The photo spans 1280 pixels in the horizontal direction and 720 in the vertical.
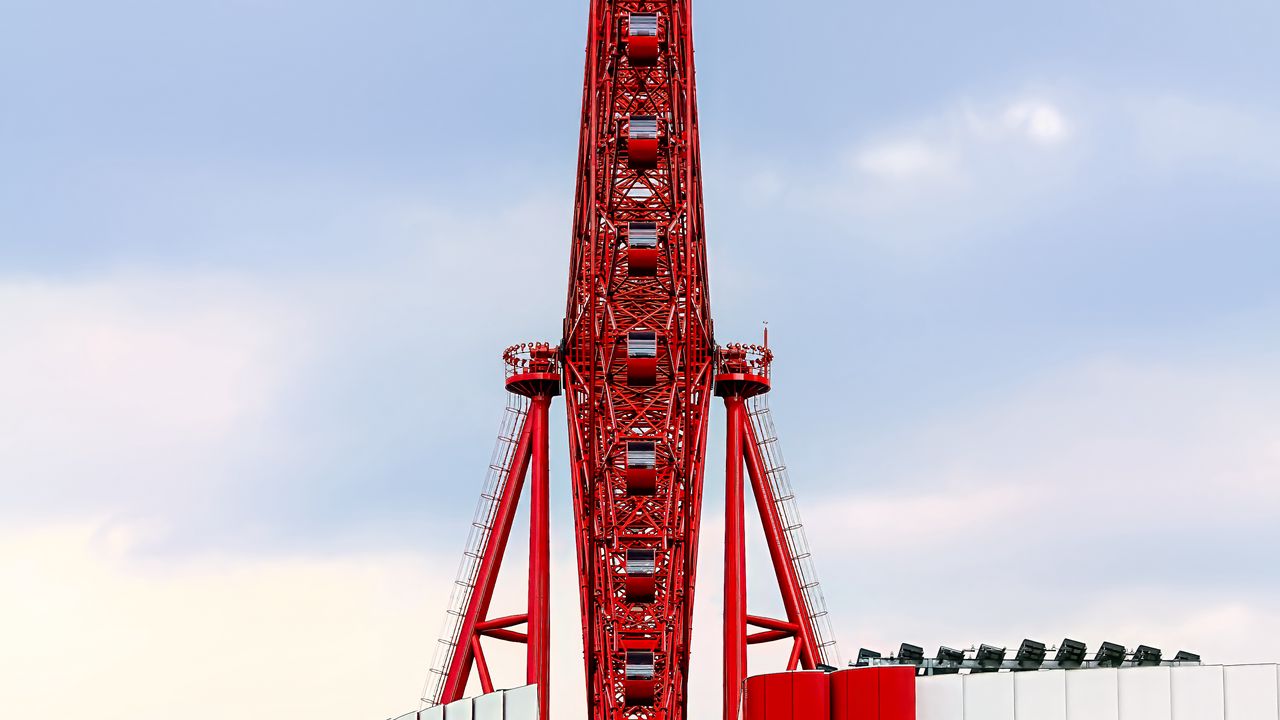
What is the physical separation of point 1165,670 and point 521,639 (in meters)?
36.7

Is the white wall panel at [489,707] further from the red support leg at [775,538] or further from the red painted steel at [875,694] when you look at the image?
the red support leg at [775,538]

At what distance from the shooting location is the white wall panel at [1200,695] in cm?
4353

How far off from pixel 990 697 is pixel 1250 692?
4.78 m

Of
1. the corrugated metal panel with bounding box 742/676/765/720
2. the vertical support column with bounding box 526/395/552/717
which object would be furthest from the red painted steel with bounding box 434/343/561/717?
the corrugated metal panel with bounding box 742/676/765/720

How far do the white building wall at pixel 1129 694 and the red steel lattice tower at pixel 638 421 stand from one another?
1136 inches

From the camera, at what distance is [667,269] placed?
75500 mm

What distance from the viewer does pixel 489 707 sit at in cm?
4197

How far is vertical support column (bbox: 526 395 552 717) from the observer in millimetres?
75125

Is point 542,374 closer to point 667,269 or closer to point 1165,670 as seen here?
point 667,269

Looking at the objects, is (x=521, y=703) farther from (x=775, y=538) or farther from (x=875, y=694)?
(x=775, y=538)

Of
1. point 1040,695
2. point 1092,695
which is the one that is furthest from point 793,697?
point 1092,695

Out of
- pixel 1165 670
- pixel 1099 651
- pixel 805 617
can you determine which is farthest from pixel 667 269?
pixel 1165 670

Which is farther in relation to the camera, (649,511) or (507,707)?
(649,511)

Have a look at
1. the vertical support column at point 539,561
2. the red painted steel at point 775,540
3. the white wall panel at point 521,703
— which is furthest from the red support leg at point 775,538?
the white wall panel at point 521,703
